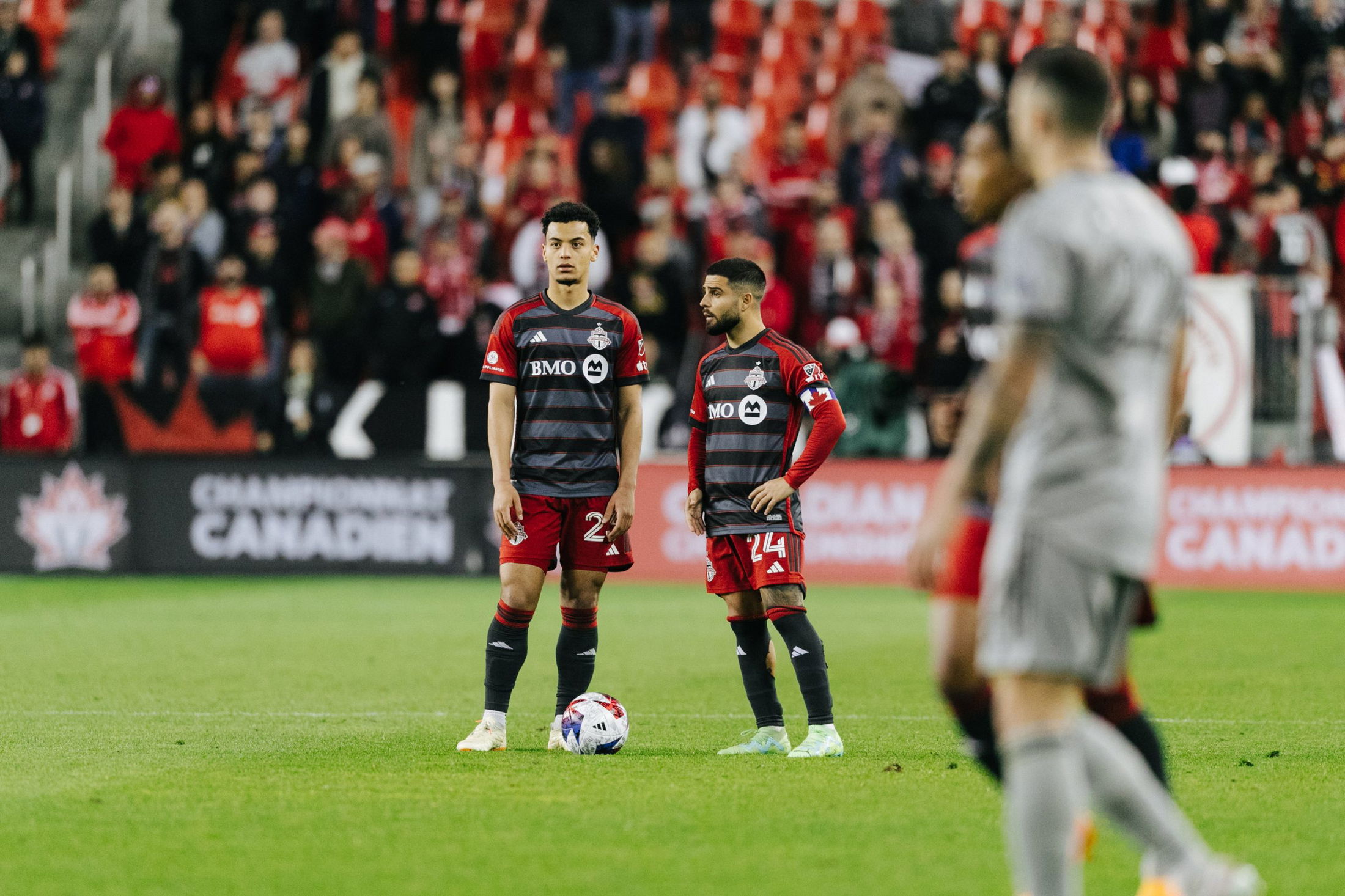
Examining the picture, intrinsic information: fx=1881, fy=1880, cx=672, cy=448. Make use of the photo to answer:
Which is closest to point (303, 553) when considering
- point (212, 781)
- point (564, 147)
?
point (564, 147)

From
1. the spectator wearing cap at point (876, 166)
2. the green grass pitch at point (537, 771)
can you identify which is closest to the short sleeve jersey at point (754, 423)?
the green grass pitch at point (537, 771)

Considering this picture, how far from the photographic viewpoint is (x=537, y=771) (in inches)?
294

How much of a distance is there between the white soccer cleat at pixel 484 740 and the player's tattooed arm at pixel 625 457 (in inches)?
38.3

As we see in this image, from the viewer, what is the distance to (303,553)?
58.3ft

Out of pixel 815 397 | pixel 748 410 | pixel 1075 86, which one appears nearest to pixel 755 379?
pixel 748 410

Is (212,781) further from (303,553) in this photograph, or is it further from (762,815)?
(303,553)

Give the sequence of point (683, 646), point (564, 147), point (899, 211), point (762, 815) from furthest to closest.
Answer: point (564, 147)
point (899, 211)
point (683, 646)
point (762, 815)

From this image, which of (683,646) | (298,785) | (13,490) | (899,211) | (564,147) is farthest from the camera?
(564,147)

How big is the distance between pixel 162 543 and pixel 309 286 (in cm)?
340

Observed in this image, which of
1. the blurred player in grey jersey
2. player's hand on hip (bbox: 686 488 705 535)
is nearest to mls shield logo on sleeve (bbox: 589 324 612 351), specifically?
player's hand on hip (bbox: 686 488 705 535)

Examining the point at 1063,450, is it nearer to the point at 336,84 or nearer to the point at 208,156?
the point at 208,156

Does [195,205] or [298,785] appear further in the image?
[195,205]

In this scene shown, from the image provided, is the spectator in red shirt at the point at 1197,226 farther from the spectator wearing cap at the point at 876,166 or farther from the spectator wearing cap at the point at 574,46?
the spectator wearing cap at the point at 574,46

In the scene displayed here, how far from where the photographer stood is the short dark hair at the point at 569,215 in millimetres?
8195
